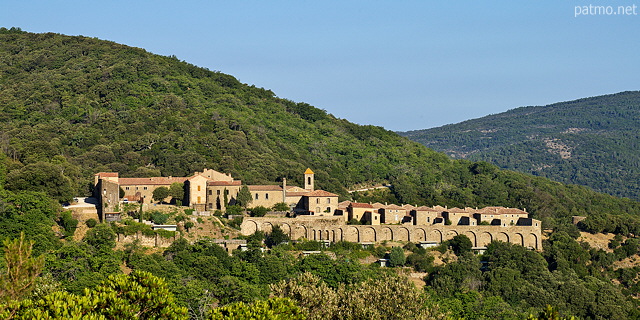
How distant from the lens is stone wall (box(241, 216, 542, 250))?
65.2m

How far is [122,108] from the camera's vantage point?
101 m

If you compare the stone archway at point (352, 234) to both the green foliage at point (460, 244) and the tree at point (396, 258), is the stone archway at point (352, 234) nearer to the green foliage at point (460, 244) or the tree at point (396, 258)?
the tree at point (396, 258)

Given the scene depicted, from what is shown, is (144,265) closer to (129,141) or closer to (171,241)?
(171,241)

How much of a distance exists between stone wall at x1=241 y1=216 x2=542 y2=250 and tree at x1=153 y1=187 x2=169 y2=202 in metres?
6.97

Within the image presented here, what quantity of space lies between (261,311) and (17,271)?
770cm

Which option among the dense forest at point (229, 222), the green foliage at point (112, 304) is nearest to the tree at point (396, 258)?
the dense forest at point (229, 222)

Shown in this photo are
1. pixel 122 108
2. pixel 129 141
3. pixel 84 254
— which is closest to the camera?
pixel 84 254

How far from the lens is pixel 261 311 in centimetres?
2762

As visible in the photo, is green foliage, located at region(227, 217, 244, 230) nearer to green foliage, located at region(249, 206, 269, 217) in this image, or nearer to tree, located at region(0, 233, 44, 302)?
green foliage, located at region(249, 206, 269, 217)

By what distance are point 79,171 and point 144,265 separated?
2210 cm

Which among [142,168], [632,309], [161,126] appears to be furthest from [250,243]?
[161,126]

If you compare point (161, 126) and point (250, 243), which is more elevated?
point (161, 126)

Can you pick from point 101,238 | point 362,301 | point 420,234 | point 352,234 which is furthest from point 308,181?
point 362,301

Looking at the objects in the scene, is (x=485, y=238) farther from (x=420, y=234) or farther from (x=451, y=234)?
(x=420, y=234)
